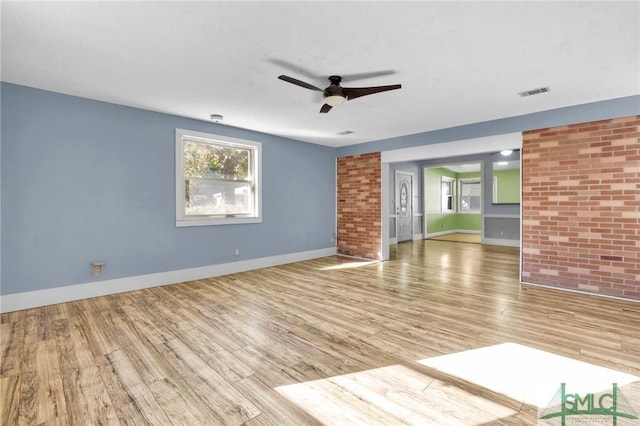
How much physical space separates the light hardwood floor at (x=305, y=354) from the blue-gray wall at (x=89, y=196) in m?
0.52

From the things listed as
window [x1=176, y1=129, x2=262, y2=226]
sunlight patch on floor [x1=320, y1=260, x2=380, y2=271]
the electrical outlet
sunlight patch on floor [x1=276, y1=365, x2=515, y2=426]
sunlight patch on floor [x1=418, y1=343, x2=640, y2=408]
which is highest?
window [x1=176, y1=129, x2=262, y2=226]

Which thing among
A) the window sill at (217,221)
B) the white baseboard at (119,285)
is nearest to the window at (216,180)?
the window sill at (217,221)

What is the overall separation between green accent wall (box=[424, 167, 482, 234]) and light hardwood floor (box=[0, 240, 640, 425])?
20.6 ft

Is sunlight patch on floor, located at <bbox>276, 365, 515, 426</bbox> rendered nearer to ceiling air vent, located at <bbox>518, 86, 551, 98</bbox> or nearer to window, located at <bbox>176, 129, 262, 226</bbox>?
ceiling air vent, located at <bbox>518, 86, 551, 98</bbox>

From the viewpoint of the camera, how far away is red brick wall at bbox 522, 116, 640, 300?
354 cm

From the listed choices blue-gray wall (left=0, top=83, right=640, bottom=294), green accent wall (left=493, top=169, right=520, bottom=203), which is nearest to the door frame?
green accent wall (left=493, top=169, right=520, bottom=203)

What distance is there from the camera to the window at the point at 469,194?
11461 millimetres

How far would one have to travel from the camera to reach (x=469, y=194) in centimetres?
1165

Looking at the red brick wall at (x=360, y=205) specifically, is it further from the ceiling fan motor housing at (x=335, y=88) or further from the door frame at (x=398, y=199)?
the ceiling fan motor housing at (x=335, y=88)

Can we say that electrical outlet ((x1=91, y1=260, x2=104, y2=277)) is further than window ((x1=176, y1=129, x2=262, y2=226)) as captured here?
No

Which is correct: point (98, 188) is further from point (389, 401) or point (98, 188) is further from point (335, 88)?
point (389, 401)

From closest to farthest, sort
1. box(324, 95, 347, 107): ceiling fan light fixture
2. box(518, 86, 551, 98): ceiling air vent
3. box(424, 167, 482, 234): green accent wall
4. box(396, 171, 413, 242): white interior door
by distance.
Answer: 1. box(324, 95, 347, 107): ceiling fan light fixture
2. box(518, 86, 551, 98): ceiling air vent
3. box(396, 171, 413, 242): white interior door
4. box(424, 167, 482, 234): green accent wall

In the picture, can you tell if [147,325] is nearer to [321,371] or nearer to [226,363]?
[226,363]

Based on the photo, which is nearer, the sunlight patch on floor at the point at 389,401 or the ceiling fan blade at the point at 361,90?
the sunlight patch on floor at the point at 389,401
